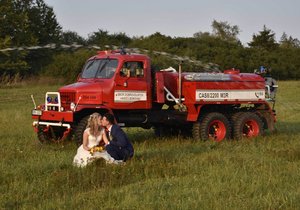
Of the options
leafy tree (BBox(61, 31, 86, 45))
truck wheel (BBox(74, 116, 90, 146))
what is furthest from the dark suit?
leafy tree (BBox(61, 31, 86, 45))

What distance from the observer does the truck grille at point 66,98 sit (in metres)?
13.9

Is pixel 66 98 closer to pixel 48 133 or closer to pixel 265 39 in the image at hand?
pixel 48 133

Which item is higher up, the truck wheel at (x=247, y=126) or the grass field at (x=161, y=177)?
the truck wheel at (x=247, y=126)

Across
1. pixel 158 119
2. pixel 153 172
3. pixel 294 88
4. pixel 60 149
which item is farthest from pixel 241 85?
pixel 294 88

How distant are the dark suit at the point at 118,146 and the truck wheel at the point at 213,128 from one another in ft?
15.0

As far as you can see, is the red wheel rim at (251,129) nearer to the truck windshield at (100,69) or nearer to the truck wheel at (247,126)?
the truck wheel at (247,126)

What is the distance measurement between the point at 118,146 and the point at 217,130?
5.43 m

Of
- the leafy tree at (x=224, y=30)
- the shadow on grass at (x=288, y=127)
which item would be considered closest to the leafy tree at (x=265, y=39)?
the leafy tree at (x=224, y=30)

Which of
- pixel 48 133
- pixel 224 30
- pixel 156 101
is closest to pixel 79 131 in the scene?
pixel 48 133

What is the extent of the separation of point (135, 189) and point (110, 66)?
6495mm

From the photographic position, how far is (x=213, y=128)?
50.9 ft

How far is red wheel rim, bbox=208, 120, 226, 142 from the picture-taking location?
1535 cm

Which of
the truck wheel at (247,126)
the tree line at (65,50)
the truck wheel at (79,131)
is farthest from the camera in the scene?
the tree line at (65,50)

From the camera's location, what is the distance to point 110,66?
1439cm
